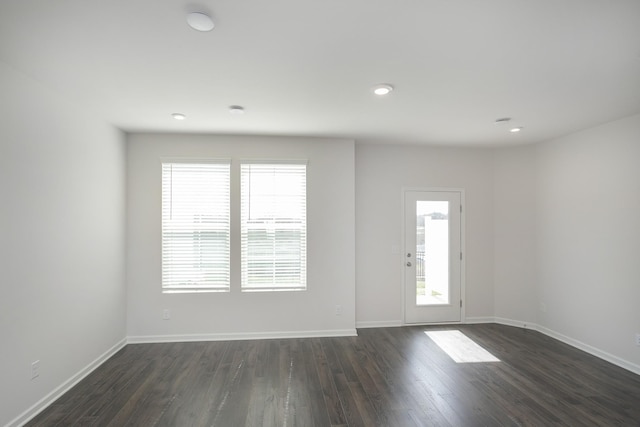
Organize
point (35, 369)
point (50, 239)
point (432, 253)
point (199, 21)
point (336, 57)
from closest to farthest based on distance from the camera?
point (199, 21) < point (336, 57) < point (35, 369) < point (50, 239) < point (432, 253)

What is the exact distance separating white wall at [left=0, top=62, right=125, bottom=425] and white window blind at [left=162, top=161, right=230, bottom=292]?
0.61m

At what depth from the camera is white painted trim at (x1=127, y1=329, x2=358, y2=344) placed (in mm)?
3725

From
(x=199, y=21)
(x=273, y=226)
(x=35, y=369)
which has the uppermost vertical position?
(x=199, y=21)

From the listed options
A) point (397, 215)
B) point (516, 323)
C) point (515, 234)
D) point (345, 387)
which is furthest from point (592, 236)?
point (345, 387)

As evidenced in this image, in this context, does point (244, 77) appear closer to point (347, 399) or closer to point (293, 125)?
point (293, 125)

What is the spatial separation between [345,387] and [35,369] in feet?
8.68

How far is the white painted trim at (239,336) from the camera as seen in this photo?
3.72 meters

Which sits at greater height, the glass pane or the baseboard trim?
the glass pane

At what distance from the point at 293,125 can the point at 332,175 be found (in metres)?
0.93

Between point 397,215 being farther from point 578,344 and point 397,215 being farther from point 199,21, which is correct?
point 199,21

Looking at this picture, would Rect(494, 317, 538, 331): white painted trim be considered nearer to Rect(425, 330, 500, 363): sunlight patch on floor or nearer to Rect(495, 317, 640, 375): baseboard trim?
Rect(495, 317, 640, 375): baseboard trim

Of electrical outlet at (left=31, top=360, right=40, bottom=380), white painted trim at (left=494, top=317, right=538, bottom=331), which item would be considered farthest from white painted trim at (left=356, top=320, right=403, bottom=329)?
electrical outlet at (left=31, top=360, right=40, bottom=380)

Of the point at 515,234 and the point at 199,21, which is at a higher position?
the point at 199,21

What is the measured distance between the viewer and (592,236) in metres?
3.46
